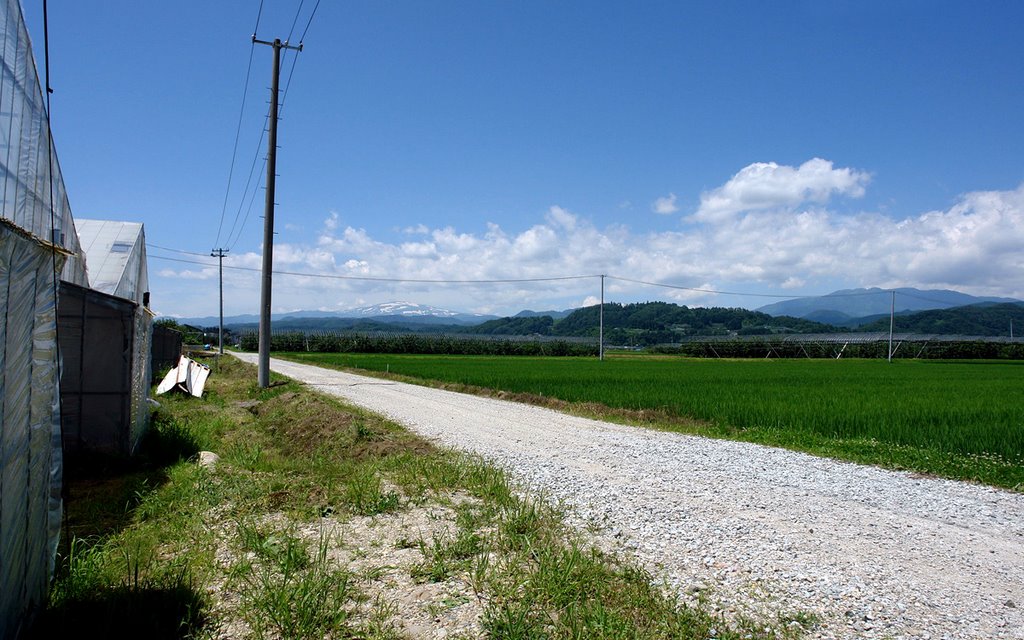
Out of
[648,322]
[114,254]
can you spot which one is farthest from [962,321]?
[114,254]

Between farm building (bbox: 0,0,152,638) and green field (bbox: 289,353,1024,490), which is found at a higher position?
farm building (bbox: 0,0,152,638)

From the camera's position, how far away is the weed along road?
3.88 m

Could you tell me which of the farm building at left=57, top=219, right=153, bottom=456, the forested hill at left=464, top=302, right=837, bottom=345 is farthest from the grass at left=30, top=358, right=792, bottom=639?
the forested hill at left=464, top=302, right=837, bottom=345

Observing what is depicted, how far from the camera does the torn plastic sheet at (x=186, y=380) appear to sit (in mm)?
17047

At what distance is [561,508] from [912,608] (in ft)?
9.65

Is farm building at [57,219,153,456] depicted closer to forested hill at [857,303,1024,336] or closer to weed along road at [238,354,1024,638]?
Result: weed along road at [238,354,1024,638]

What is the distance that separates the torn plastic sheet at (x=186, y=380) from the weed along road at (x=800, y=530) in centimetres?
1076

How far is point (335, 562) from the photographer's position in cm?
460

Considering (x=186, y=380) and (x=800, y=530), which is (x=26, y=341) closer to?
(x=800, y=530)

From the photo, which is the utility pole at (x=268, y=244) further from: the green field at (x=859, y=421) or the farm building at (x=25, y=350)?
the farm building at (x=25, y=350)

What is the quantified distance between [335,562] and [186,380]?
15.1 meters

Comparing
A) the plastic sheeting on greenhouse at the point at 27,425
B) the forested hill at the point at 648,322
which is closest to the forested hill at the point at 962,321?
Answer: the forested hill at the point at 648,322

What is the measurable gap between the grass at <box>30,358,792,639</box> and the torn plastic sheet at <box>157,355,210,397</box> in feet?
32.1

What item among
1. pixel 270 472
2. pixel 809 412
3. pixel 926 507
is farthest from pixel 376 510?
pixel 809 412
